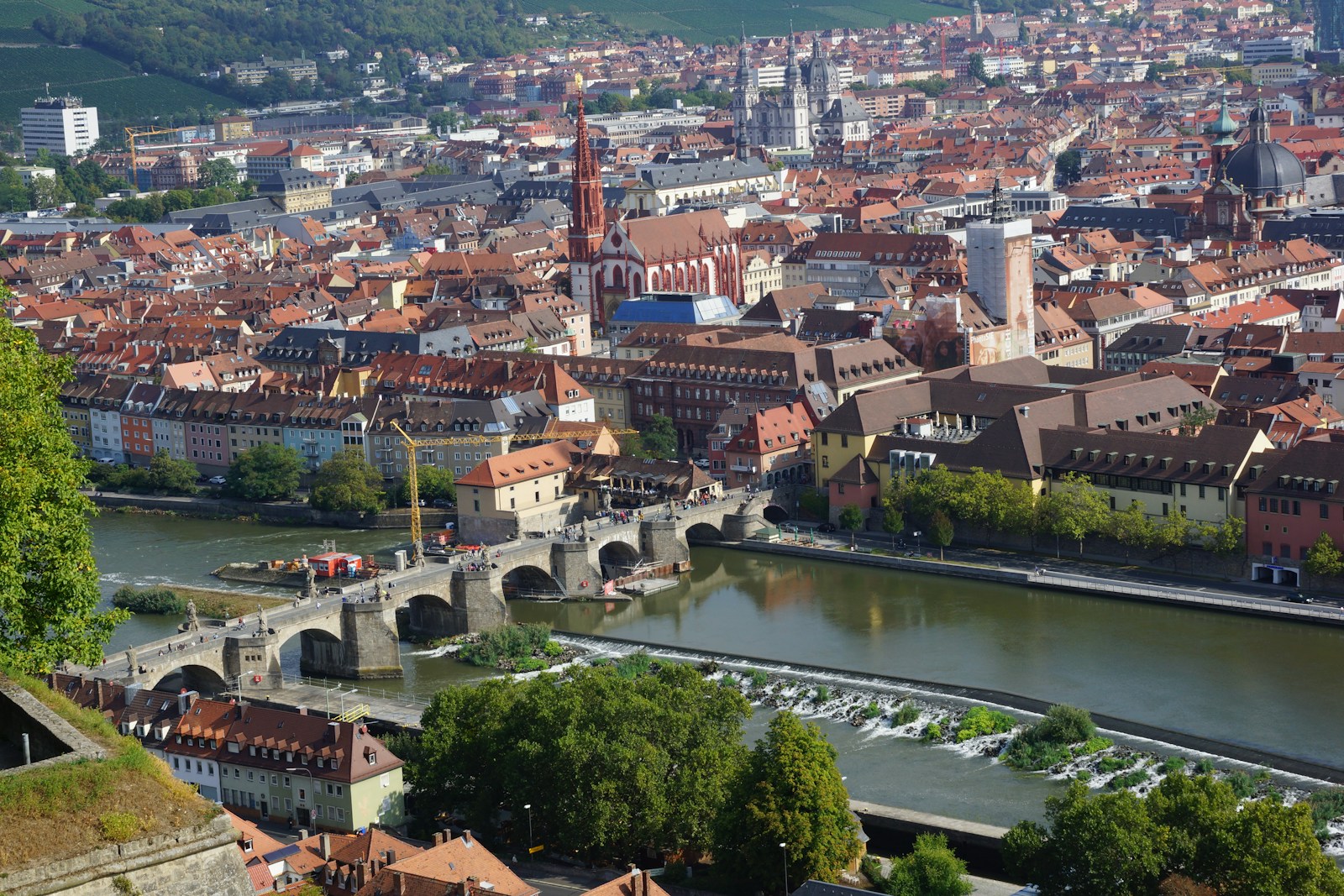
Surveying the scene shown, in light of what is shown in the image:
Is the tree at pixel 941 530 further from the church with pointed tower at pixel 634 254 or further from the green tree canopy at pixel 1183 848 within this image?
the church with pointed tower at pixel 634 254

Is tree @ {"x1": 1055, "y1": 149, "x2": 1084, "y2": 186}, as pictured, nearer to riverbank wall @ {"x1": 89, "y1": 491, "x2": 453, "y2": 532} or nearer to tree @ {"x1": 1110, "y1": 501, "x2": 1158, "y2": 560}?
riverbank wall @ {"x1": 89, "y1": 491, "x2": 453, "y2": 532}

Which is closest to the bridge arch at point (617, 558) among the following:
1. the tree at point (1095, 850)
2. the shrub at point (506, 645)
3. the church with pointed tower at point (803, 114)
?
the shrub at point (506, 645)

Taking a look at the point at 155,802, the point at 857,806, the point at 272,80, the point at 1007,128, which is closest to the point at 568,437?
the point at 857,806

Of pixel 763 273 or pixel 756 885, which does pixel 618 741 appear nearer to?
pixel 756 885

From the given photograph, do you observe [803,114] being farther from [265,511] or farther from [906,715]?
[906,715]

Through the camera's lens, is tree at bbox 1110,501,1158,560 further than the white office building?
No

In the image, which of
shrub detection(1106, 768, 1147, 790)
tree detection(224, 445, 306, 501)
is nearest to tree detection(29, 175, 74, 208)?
tree detection(224, 445, 306, 501)
